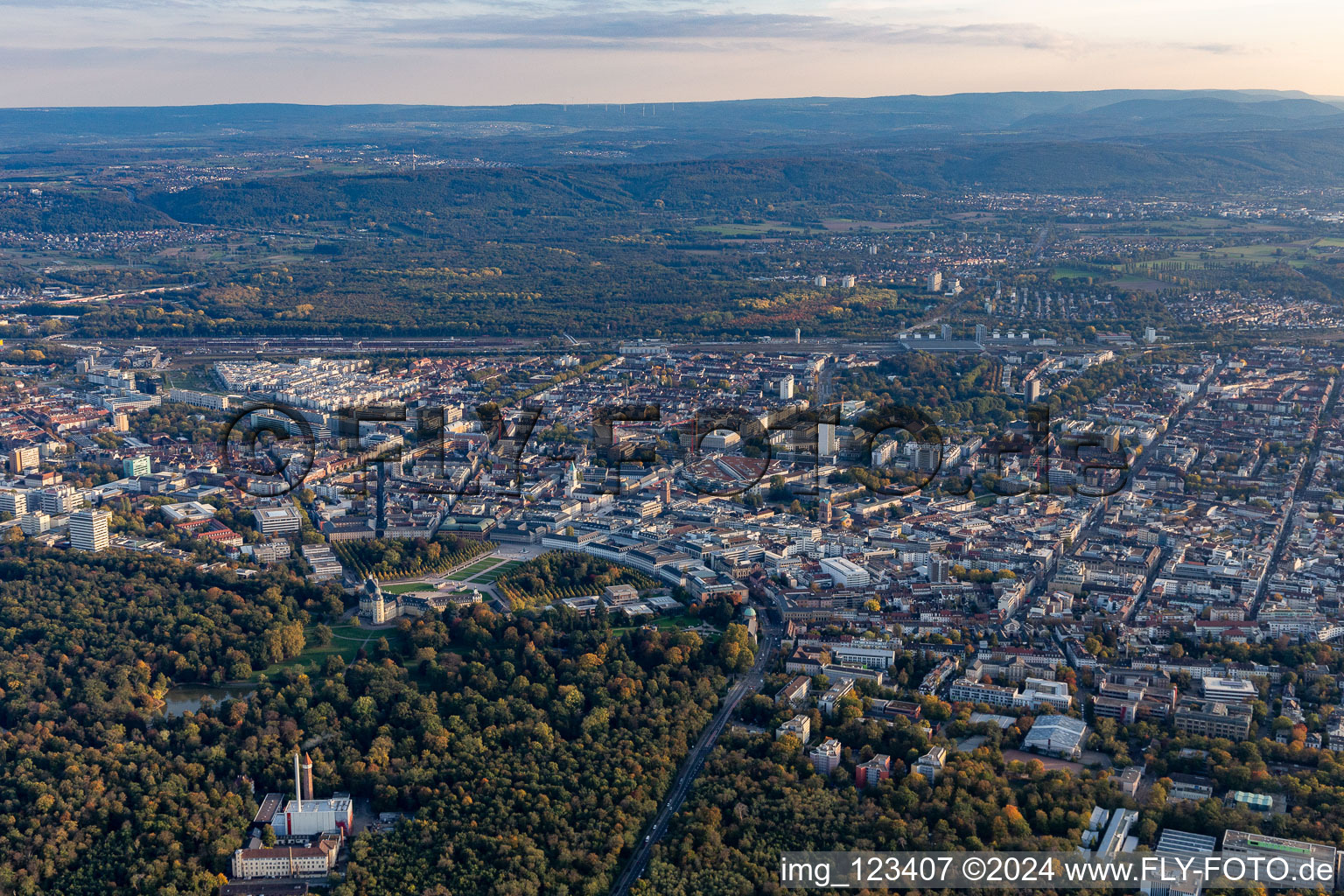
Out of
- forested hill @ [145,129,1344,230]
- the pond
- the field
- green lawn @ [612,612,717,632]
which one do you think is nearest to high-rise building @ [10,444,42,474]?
the pond

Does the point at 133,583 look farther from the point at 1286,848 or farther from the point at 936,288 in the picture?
the point at 936,288

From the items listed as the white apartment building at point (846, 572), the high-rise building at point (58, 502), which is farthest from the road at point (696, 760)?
the high-rise building at point (58, 502)

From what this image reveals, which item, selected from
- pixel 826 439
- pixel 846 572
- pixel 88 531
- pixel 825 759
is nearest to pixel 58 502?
pixel 88 531

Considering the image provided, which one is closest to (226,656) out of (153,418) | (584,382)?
(153,418)

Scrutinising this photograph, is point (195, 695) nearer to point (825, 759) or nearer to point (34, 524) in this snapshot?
point (34, 524)

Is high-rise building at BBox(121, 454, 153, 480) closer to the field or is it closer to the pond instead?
the pond
